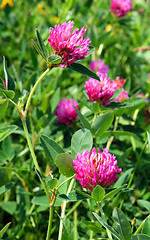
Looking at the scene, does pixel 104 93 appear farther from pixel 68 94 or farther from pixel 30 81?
pixel 68 94

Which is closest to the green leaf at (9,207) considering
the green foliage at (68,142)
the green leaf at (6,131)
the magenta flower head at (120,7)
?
the green foliage at (68,142)

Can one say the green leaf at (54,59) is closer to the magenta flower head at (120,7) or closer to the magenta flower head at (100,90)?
the magenta flower head at (100,90)

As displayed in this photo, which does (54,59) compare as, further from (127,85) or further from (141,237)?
(127,85)

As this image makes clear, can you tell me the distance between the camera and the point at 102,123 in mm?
880

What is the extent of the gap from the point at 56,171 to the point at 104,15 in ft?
4.46

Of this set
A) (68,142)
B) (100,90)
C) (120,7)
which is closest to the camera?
(100,90)

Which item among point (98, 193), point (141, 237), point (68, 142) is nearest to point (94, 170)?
point (98, 193)

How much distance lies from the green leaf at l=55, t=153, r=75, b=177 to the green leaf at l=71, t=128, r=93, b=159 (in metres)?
0.06

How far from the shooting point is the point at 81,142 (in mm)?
791

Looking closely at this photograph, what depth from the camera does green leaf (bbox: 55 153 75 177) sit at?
70 centimetres

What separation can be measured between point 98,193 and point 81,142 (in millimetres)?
165

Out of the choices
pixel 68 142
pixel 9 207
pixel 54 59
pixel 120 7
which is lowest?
pixel 9 207

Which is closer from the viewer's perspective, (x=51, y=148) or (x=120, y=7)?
(x=51, y=148)

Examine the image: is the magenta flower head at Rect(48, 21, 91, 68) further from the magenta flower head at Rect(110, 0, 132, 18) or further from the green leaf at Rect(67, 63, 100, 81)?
the magenta flower head at Rect(110, 0, 132, 18)
